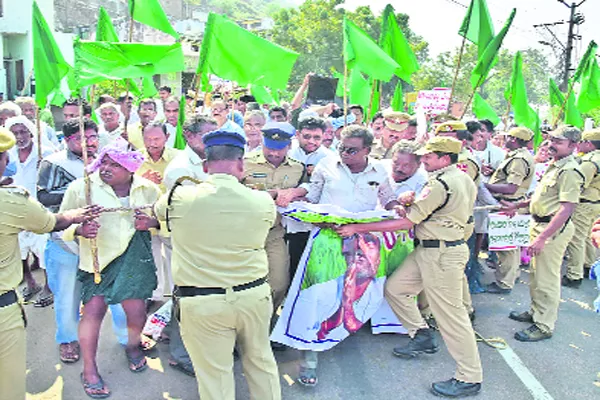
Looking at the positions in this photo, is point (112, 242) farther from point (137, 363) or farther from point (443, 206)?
point (443, 206)

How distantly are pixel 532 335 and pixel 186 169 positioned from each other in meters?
3.64

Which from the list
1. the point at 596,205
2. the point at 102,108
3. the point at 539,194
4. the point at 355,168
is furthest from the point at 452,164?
the point at 102,108

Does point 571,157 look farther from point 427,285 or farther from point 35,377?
point 35,377

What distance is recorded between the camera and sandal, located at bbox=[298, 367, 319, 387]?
4.05 m

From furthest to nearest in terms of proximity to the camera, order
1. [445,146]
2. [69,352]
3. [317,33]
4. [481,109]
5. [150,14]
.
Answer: [317,33] → [481,109] → [150,14] → [69,352] → [445,146]

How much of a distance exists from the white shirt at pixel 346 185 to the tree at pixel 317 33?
38.2 meters

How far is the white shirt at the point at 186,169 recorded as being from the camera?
4504 millimetres

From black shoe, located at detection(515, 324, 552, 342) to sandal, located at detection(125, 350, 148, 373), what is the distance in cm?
348

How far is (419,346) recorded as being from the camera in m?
4.64

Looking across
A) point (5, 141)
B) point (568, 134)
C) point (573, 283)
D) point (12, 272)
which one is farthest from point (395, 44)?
point (12, 272)

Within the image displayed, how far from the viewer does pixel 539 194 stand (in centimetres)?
521

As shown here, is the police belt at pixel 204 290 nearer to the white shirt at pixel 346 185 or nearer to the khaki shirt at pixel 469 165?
the white shirt at pixel 346 185

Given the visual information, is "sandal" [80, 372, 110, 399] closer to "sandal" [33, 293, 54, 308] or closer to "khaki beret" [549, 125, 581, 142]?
"sandal" [33, 293, 54, 308]

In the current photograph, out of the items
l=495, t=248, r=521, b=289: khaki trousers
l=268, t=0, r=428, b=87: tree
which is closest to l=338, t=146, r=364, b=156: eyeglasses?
l=495, t=248, r=521, b=289: khaki trousers
